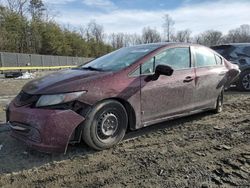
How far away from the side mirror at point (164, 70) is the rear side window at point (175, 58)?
21 centimetres

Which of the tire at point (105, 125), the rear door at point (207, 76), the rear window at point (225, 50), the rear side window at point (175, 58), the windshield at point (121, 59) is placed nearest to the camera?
the tire at point (105, 125)

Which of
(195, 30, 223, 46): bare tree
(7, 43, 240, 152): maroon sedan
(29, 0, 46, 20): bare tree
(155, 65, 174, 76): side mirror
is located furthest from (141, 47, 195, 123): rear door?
(195, 30, 223, 46): bare tree

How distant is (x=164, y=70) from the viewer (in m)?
4.96

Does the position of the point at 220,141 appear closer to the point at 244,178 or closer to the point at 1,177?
the point at 244,178

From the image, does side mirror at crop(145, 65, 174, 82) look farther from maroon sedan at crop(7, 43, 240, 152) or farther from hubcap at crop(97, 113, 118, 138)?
hubcap at crop(97, 113, 118, 138)

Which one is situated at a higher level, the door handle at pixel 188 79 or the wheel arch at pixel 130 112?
the door handle at pixel 188 79

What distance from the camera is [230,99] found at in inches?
333

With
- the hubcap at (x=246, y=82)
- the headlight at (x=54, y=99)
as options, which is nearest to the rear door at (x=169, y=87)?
the headlight at (x=54, y=99)

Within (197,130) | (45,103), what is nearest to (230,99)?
(197,130)

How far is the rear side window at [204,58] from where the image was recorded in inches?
236

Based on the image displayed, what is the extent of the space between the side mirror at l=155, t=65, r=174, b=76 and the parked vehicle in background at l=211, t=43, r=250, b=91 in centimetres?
586

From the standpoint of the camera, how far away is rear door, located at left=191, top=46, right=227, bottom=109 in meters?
5.89

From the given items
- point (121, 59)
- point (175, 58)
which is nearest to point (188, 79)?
point (175, 58)

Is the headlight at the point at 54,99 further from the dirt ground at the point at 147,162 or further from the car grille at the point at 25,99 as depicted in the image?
the dirt ground at the point at 147,162
